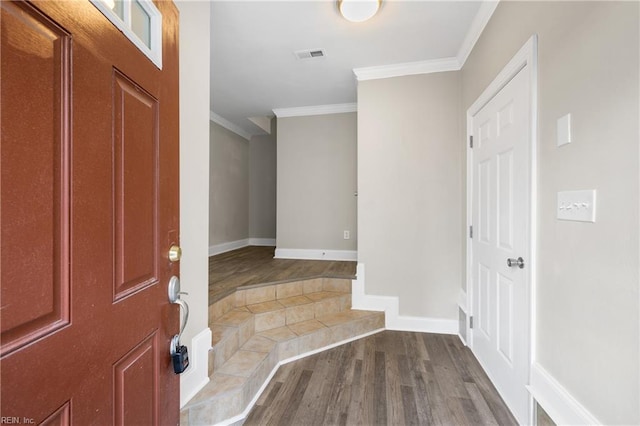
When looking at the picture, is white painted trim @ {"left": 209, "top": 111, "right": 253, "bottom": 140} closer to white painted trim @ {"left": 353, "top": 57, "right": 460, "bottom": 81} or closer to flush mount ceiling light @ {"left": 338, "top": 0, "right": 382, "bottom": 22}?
white painted trim @ {"left": 353, "top": 57, "right": 460, "bottom": 81}

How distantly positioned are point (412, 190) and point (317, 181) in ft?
5.35

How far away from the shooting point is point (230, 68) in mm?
2777

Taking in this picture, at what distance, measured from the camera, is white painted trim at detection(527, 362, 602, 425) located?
3.42 ft

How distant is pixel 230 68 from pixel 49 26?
8.53ft

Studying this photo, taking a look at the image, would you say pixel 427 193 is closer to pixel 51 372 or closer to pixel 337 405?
pixel 337 405

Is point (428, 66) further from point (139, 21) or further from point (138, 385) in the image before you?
point (138, 385)

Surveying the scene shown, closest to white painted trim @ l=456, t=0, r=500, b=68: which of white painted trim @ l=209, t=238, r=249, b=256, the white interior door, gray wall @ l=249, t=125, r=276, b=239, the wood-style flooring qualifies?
the white interior door

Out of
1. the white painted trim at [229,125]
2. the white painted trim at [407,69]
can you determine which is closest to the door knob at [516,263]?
the white painted trim at [407,69]

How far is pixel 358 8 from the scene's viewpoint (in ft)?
6.10

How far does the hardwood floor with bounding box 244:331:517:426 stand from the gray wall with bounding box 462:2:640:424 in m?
0.64

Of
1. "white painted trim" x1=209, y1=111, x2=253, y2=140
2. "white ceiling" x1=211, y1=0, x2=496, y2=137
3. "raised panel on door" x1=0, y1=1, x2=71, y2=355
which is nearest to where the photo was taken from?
"raised panel on door" x1=0, y1=1, x2=71, y2=355

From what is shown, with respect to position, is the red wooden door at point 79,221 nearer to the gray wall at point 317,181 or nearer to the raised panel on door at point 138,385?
the raised panel on door at point 138,385

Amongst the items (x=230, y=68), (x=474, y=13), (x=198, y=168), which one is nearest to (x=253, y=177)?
(x=230, y=68)

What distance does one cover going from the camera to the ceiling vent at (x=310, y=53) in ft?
8.06
